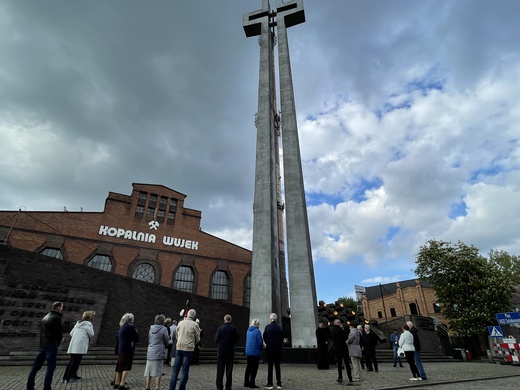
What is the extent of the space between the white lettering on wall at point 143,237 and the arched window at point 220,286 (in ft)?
11.7

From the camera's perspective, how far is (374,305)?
52188 mm

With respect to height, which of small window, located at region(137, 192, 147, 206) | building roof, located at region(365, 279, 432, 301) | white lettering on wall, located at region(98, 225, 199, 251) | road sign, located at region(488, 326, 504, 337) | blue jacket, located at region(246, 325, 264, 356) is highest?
small window, located at region(137, 192, 147, 206)

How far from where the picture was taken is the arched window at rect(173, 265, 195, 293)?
2740 centimetres

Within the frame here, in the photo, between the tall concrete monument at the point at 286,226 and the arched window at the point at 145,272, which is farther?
the arched window at the point at 145,272

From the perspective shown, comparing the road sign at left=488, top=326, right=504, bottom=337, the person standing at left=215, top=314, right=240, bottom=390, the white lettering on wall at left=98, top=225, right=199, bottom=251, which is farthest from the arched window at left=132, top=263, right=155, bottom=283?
the road sign at left=488, top=326, right=504, bottom=337

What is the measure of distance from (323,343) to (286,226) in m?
6.28

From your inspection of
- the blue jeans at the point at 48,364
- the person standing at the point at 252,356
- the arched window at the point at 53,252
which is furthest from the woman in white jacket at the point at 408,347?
the arched window at the point at 53,252

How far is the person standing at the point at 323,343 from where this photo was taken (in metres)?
10.0

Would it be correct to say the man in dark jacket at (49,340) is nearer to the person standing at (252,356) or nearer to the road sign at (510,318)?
the person standing at (252,356)

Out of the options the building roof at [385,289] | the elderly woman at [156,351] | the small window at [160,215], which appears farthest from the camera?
the building roof at [385,289]

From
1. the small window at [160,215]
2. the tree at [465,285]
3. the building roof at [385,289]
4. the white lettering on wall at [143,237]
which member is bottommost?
the tree at [465,285]

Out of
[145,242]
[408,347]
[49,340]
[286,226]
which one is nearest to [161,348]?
[49,340]

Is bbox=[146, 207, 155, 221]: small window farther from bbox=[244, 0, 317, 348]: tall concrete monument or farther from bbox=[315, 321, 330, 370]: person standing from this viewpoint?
bbox=[315, 321, 330, 370]: person standing

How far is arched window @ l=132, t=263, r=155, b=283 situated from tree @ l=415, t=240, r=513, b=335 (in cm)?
2425
